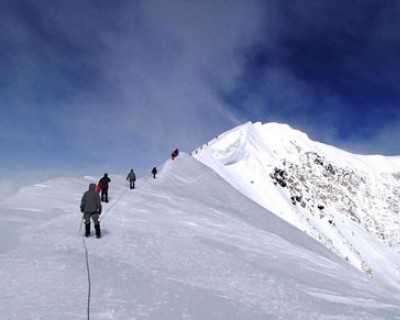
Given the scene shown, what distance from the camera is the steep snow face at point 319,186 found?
6494cm

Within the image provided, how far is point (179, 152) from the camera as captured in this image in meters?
57.7

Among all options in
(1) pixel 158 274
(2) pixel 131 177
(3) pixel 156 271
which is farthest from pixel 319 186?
(1) pixel 158 274

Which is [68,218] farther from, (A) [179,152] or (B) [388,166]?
(B) [388,166]

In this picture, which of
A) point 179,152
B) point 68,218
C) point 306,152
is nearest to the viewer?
point 68,218

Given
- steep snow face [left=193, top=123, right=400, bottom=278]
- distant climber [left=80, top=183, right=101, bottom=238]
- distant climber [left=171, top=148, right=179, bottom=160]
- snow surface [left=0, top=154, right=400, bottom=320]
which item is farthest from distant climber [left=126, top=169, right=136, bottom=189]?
steep snow face [left=193, top=123, right=400, bottom=278]

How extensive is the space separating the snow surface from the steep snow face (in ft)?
136

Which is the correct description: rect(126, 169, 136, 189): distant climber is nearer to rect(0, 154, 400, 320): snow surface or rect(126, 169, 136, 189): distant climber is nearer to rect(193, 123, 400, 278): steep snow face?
rect(0, 154, 400, 320): snow surface

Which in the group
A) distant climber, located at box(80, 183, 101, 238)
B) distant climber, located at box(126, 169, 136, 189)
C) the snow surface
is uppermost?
distant climber, located at box(126, 169, 136, 189)

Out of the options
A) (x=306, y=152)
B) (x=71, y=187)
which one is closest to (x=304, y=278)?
Answer: (x=71, y=187)

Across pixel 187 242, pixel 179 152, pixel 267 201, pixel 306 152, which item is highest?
pixel 306 152

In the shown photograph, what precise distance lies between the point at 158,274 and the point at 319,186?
82044mm

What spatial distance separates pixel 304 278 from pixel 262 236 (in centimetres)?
758

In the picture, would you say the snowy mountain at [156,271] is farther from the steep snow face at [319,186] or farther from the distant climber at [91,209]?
the steep snow face at [319,186]

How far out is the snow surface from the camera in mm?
7289
